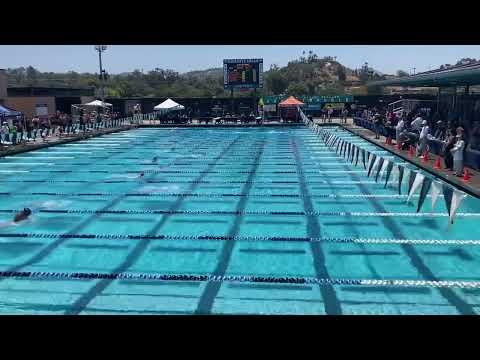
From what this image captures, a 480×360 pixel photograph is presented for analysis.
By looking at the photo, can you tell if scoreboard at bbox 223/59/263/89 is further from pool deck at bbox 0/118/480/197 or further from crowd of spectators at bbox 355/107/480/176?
crowd of spectators at bbox 355/107/480/176

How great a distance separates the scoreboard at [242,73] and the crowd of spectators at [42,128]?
9.71 metres

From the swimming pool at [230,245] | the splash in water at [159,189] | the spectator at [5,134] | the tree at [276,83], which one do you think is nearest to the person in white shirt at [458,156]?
the swimming pool at [230,245]

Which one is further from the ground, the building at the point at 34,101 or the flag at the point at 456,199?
the building at the point at 34,101

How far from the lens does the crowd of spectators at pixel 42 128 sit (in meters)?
26.1

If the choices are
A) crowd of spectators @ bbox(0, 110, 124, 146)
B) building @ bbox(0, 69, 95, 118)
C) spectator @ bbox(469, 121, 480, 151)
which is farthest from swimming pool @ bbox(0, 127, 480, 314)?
building @ bbox(0, 69, 95, 118)

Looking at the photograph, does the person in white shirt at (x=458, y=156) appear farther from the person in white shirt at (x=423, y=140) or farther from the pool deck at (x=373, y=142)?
the person in white shirt at (x=423, y=140)

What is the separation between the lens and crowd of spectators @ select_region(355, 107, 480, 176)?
14398mm

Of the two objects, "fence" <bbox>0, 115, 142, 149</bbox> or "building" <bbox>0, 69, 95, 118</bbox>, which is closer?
"fence" <bbox>0, 115, 142, 149</bbox>

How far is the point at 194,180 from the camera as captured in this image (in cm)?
1619

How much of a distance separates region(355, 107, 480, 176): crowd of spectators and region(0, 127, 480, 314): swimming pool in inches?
91.4
